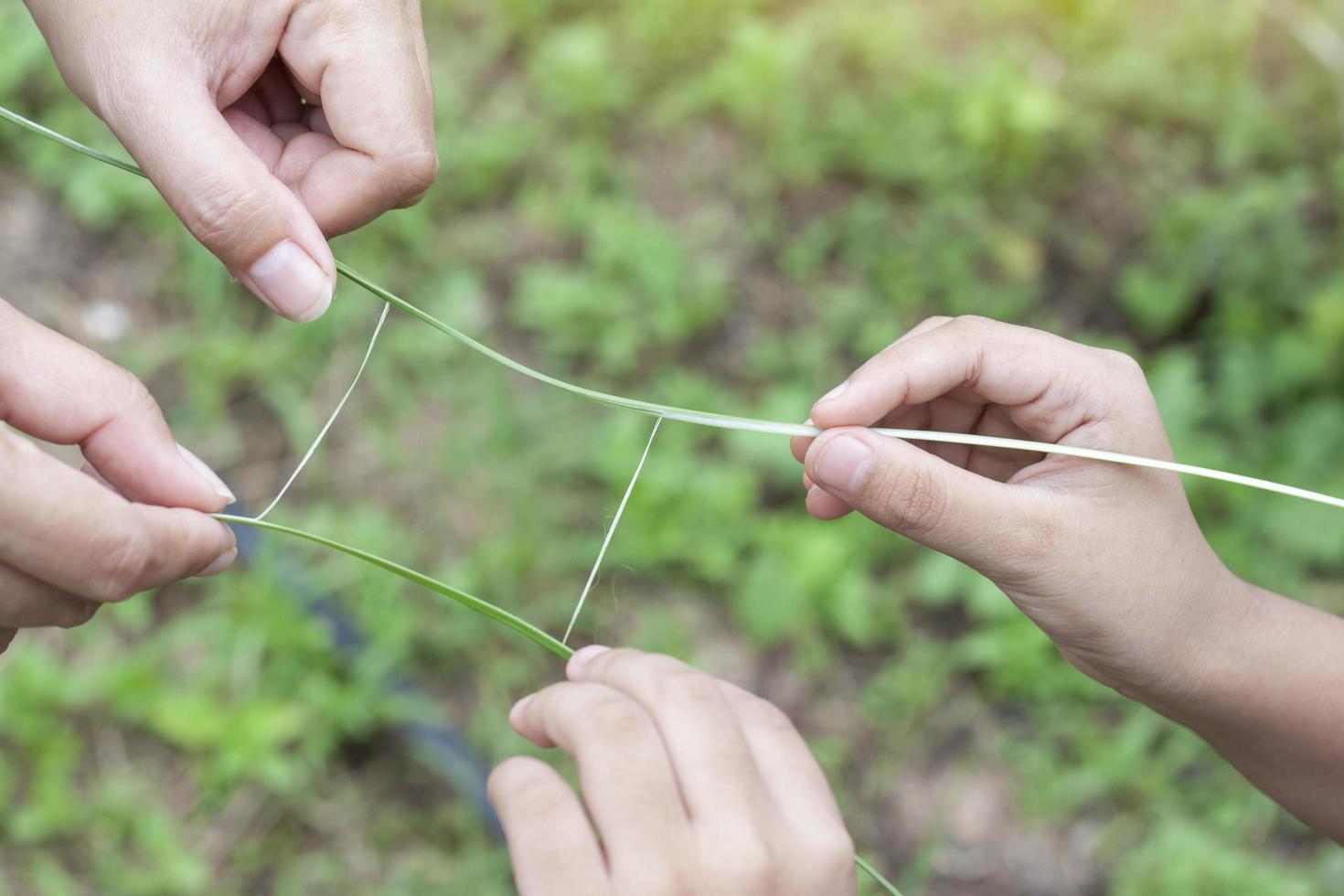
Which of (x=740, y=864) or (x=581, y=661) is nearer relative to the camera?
(x=740, y=864)

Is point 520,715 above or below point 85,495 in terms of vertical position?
below

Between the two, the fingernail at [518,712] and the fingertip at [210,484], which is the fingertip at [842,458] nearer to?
the fingernail at [518,712]

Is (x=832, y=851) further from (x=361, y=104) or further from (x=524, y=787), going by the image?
(x=361, y=104)

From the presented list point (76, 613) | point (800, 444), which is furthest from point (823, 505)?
point (76, 613)

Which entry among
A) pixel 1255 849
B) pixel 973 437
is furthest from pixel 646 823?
pixel 1255 849

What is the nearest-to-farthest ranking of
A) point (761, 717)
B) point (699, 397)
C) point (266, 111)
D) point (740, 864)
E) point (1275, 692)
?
point (740, 864) < point (761, 717) < point (1275, 692) < point (266, 111) < point (699, 397)

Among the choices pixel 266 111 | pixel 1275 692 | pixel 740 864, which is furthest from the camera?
pixel 266 111
